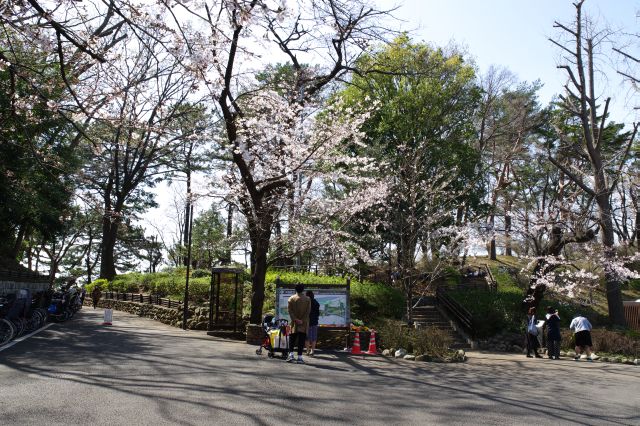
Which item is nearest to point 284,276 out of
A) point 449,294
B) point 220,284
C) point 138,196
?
point 220,284

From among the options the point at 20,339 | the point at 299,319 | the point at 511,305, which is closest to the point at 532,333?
the point at 511,305

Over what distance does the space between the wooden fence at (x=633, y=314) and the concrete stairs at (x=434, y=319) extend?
34.4 ft

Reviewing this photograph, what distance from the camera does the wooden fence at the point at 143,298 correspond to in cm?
2267

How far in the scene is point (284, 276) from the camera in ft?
72.9

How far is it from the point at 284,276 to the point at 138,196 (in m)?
22.0

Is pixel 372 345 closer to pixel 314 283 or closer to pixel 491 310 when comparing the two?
pixel 314 283

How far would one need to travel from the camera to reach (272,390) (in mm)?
7586

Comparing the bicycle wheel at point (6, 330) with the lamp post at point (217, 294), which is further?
the lamp post at point (217, 294)

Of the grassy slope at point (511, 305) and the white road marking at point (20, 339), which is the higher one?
the grassy slope at point (511, 305)

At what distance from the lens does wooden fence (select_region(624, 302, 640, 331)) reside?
87.7 ft

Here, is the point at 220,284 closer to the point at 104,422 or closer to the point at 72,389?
the point at 72,389

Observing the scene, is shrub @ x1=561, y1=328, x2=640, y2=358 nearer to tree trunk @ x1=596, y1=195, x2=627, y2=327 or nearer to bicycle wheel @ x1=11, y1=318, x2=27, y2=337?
tree trunk @ x1=596, y1=195, x2=627, y2=327

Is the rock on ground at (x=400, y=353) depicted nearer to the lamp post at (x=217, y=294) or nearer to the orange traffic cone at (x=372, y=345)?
the orange traffic cone at (x=372, y=345)

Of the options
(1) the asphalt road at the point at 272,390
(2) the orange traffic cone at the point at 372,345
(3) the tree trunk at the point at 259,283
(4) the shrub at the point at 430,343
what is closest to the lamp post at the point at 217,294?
(3) the tree trunk at the point at 259,283
